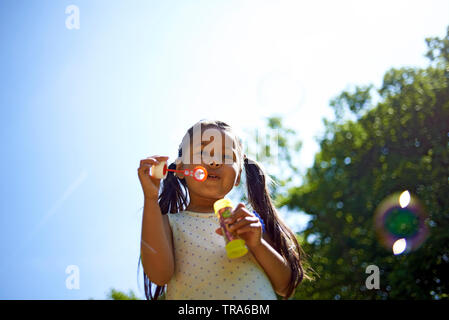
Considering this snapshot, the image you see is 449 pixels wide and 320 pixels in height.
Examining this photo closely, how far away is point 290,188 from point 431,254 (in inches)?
256

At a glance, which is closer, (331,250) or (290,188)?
(331,250)

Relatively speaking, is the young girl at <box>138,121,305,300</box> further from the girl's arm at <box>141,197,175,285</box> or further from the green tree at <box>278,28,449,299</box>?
the green tree at <box>278,28,449,299</box>

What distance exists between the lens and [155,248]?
1.95 metres

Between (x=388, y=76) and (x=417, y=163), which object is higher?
(x=388, y=76)

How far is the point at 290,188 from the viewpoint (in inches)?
676

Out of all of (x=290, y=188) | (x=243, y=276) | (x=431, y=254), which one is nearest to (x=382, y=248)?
(x=431, y=254)

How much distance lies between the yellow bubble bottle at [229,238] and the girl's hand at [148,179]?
0.26m

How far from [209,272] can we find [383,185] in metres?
11.7

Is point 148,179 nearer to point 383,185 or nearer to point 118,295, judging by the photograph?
point 383,185

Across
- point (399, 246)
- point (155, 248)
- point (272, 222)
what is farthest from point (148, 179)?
point (399, 246)

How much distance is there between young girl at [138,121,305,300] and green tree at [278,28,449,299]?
988 cm

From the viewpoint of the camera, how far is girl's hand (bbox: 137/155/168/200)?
1.98 meters
